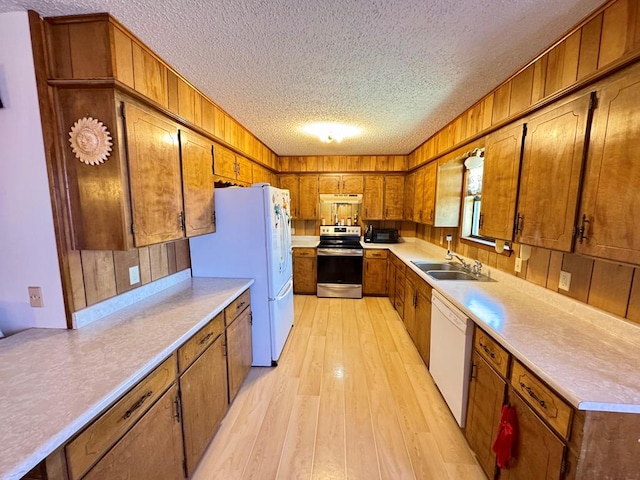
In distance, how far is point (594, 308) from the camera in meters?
1.46

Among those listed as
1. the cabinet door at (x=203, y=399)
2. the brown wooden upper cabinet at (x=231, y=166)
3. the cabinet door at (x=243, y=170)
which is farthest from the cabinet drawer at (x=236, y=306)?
the cabinet door at (x=243, y=170)

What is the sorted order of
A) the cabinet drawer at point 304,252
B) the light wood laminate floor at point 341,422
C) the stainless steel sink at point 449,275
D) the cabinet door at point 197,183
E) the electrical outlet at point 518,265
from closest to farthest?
1. the light wood laminate floor at point 341,422
2. the cabinet door at point 197,183
3. the electrical outlet at point 518,265
4. the stainless steel sink at point 449,275
5. the cabinet drawer at point 304,252

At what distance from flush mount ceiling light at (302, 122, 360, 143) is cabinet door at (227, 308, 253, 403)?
6.71ft

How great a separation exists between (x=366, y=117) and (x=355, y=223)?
2.45 m

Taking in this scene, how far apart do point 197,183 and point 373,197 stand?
10.4 ft

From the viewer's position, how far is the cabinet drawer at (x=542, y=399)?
0.98 meters

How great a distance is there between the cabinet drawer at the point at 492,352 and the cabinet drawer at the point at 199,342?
162 cm

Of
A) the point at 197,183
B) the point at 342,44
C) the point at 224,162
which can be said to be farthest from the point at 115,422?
the point at 224,162

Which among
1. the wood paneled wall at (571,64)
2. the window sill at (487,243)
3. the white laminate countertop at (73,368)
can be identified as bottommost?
the white laminate countertop at (73,368)

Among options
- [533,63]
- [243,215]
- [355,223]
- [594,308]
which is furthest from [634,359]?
[355,223]

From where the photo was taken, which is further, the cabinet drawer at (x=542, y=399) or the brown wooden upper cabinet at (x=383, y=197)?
the brown wooden upper cabinet at (x=383, y=197)

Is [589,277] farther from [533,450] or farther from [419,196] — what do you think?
[419,196]

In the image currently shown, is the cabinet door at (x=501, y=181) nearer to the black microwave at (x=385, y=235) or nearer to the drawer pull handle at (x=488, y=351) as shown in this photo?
the drawer pull handle at (x=488, y=351)

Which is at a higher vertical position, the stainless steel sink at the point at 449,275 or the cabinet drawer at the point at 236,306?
the stainless steel sink at the point at 449,275
